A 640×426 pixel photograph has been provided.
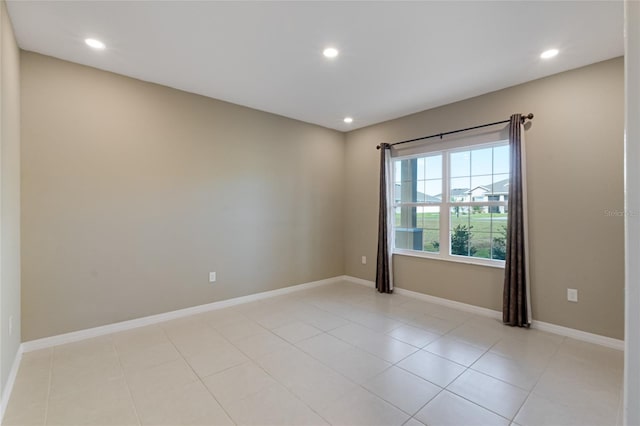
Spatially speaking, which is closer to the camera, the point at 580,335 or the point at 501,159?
the point at 580,335

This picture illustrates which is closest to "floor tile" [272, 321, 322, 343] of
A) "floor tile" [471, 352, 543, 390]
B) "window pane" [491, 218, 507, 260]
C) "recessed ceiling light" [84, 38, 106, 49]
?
"floor tile" [471, 352, 543, 390]

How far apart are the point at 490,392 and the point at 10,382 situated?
335 cm

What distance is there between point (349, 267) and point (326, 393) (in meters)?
3.25

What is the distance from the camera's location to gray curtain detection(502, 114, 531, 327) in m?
3.22

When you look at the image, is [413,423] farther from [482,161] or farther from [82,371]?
[482,161]

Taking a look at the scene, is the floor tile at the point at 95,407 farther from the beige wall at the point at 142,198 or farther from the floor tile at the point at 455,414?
the floor tile at the point at 455,414

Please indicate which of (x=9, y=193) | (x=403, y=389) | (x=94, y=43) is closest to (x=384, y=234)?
(x=403, y=389)

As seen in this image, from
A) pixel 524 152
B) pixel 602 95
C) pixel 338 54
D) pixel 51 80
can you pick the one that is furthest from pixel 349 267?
pixel 51 80

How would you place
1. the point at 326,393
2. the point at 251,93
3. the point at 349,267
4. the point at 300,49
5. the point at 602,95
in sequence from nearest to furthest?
the point at 326,393, the point at 300,49, the point at 602,95, the point at 251,93, the point at 349,267

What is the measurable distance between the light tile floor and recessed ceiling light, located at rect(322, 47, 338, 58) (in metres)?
2.64

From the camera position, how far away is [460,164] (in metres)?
3.96

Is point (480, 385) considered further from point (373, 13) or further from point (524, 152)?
point (373, 13)

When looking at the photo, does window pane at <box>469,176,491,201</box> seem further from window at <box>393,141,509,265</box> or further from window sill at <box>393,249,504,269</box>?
window sill at <box>393,249,504,269</box>

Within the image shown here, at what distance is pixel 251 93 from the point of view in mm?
3590
